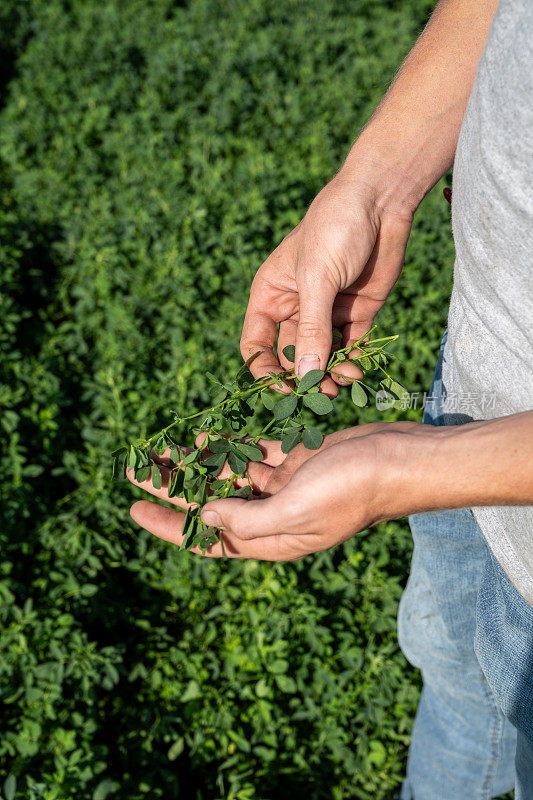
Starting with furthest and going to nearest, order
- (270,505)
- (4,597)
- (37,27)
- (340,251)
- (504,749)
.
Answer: (37,27) < (4,597) < (504,749) < (340,251) < (270,505)

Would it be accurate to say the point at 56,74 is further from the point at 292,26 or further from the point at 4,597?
the point at 4,597

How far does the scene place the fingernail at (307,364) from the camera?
5.75 feet

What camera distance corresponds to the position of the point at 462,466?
1256 millimetres

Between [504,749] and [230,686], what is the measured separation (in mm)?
1042

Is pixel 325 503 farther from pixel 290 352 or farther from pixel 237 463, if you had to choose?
pixel 290 352

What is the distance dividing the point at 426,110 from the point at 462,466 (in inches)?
38.3

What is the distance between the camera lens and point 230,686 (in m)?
2.62

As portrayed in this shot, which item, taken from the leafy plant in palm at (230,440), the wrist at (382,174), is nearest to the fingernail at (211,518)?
the leafy plant in palm at (230,440)

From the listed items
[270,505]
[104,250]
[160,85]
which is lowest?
[270,505]

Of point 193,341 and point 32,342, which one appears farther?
point 32,342

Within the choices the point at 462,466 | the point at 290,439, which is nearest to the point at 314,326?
the point at 290,439

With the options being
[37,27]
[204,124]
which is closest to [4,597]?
[204,124]

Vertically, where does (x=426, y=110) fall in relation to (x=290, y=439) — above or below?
above

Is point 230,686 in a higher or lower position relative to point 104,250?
lower
